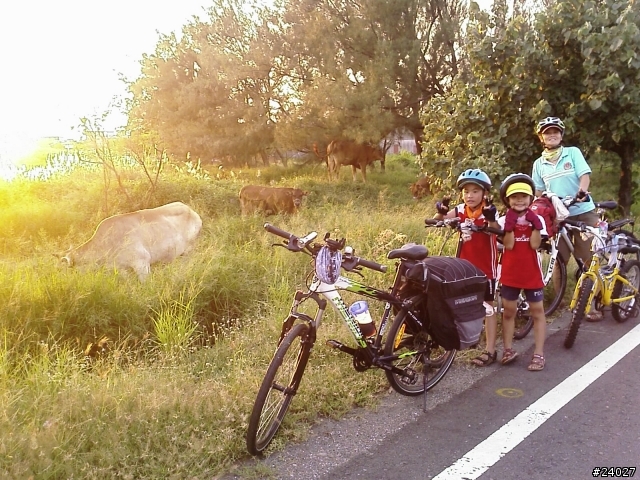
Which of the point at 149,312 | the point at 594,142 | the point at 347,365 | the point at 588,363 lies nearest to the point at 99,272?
the point at 149,312

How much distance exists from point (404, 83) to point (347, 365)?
13504 millimetres

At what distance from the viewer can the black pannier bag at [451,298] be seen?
3.60 m

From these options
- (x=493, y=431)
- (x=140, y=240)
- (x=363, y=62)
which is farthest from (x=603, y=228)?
(x=363, y=62)

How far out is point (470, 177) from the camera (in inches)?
164

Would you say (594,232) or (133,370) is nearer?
(133,370)

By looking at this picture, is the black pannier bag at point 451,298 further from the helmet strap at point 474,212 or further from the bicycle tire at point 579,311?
the bicycle tire at point 579,311

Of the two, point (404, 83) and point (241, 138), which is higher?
point (404, 83)


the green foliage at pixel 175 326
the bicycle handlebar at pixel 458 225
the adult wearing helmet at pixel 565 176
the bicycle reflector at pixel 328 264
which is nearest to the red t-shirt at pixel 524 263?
the bicycle handlebar at pixel 458 225

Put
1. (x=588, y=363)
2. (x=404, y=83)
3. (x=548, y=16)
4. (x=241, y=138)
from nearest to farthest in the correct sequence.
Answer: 1. (x=588, y=363)
2. (x=548, y=16)
3. (x=404, y=83)
4. (x=241, y=138)

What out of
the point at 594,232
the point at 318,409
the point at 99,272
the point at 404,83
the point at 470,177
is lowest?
the point at 318,409

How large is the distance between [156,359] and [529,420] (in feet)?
9.34

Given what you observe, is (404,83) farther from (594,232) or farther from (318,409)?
(318,409)

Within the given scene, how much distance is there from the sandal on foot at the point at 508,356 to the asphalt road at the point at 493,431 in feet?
0.17

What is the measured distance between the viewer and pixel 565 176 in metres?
5.49
